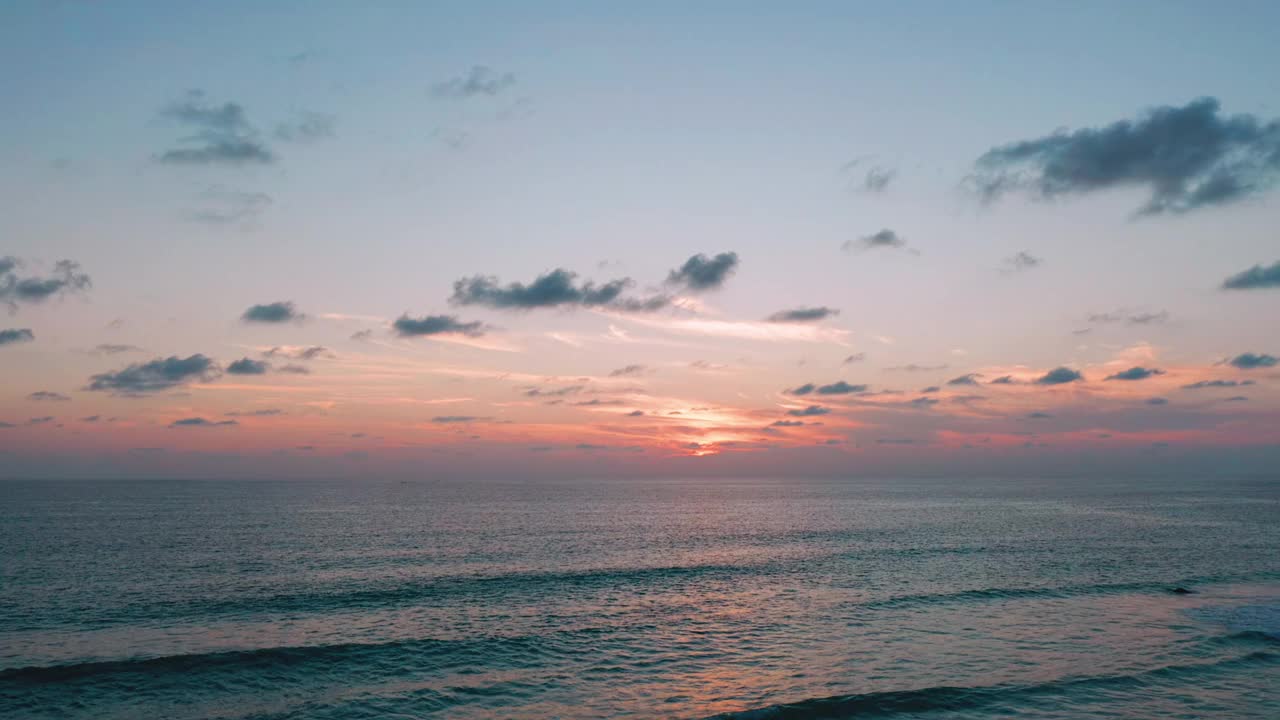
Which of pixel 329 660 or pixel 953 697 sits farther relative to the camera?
pixel 329 660

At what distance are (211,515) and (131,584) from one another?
87730 mm

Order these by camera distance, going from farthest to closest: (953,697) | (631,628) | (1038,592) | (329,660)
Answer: (1038,592)
(631,628)
(329,660)
(953,697)

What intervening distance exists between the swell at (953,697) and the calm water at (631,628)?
159mm

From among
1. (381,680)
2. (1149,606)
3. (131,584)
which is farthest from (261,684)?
(1149,606)

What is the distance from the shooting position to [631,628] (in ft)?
166

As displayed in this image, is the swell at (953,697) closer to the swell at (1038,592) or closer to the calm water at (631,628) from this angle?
the calm water at (631,628)

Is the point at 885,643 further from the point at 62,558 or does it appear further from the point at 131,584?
the point at 62,558

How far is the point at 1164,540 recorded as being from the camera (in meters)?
102

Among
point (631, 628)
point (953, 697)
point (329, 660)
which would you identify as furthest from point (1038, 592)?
point (329, 660)

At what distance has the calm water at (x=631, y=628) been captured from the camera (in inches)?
1430

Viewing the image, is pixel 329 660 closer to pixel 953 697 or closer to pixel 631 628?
pixel 631 628

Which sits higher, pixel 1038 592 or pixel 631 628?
pixel 1038 592

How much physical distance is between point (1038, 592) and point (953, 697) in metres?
31.9

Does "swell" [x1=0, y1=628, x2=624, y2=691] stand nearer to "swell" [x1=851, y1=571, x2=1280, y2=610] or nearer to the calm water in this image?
the calm water
